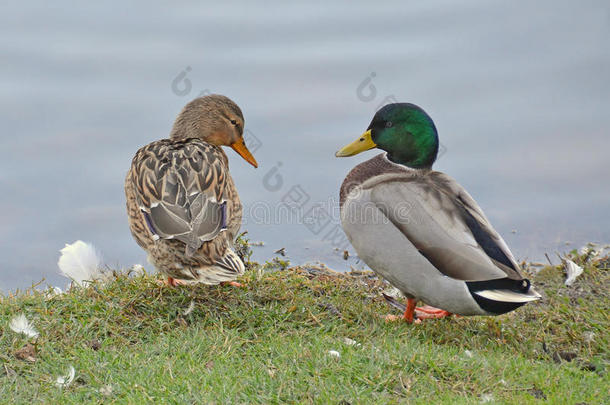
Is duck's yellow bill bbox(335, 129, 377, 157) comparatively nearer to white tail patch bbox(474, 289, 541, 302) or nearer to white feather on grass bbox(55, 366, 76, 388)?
white tail patch bbox(474, 289, 541, 302)

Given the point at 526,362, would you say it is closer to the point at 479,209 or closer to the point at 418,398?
the point at 418,398

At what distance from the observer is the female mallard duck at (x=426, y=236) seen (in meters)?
4.00

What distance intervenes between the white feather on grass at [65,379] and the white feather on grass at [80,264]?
1.29 metres

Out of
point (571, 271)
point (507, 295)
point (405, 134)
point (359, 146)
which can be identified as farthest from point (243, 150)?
point (571, 271)

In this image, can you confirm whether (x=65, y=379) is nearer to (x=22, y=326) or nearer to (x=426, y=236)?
(x=22, y=326)

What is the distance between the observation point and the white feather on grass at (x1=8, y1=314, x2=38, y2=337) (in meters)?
3.99

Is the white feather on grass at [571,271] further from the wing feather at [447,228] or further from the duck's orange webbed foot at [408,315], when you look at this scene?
the duck's orange webbed foot at [408,315]

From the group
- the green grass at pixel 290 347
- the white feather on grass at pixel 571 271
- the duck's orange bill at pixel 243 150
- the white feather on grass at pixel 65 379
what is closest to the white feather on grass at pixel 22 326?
the green grass at pixel 290 347

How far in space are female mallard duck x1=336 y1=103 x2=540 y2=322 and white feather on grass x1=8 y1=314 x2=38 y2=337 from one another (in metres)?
1.94

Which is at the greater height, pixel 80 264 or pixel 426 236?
pixel 80 264

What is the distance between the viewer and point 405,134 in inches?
183

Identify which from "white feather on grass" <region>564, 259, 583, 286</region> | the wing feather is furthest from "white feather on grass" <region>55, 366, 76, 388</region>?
"white feather on grass" <region>564, 259, 583, 286</region>

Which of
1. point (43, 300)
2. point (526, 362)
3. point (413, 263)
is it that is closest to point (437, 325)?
point (413, 263)

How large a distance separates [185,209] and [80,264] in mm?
1322
